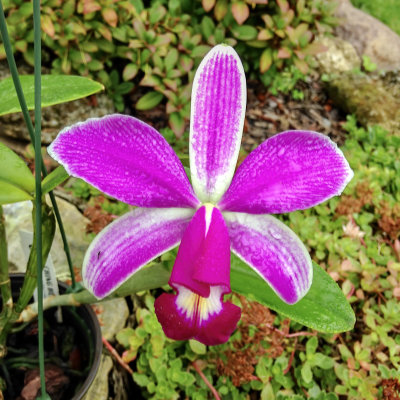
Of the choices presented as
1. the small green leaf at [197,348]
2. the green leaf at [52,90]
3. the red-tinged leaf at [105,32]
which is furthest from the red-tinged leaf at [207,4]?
the small green leaf at [197,348]

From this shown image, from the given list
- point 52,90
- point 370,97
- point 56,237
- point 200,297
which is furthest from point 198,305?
point 370,97

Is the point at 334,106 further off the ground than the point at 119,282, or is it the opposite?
the point at 119,282

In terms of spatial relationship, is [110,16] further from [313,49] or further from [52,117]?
[313,49]

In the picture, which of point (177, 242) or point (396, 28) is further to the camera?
point (396, 28)

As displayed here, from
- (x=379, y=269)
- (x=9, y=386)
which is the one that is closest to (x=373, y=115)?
(x=379, y=269)

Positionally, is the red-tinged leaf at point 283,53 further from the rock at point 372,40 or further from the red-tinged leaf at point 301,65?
the rock at point 372,40

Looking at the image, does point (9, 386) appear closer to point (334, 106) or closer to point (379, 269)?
point (379, 269)
